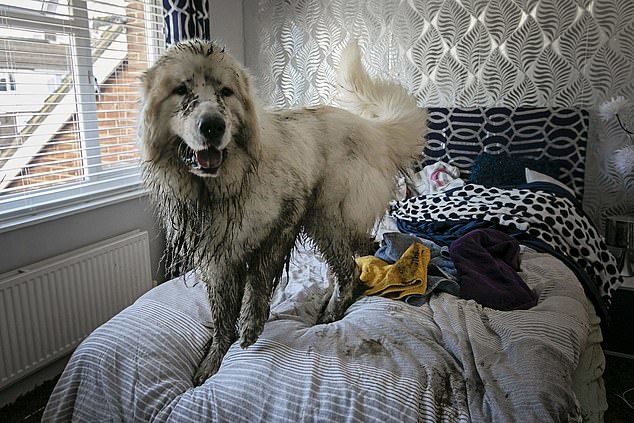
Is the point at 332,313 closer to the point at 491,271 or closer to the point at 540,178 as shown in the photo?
the point at 491,271

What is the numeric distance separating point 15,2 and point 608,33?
3141 millimetres

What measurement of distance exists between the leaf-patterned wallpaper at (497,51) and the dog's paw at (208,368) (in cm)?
257

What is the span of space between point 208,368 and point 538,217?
1.74m

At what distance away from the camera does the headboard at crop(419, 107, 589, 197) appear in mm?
3082

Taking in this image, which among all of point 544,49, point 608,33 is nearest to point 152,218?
point 544,49

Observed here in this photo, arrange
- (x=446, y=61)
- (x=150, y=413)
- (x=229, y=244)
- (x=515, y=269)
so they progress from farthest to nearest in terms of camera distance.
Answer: (x=446, y=61) < (x=515, y=269) < (x=150, y=413) < (x=229, y=244)

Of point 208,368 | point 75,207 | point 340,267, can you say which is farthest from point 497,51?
point 208,368

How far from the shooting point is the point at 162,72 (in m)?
1.04

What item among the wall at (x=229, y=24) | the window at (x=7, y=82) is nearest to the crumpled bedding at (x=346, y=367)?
the window at (x=7, y=82)

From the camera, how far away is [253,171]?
3.78 ft

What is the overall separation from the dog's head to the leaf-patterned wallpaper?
103 inches

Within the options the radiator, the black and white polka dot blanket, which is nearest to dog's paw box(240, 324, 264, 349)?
the radiator

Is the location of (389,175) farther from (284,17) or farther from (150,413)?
(284,17)

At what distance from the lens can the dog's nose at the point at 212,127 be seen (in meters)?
0.96
